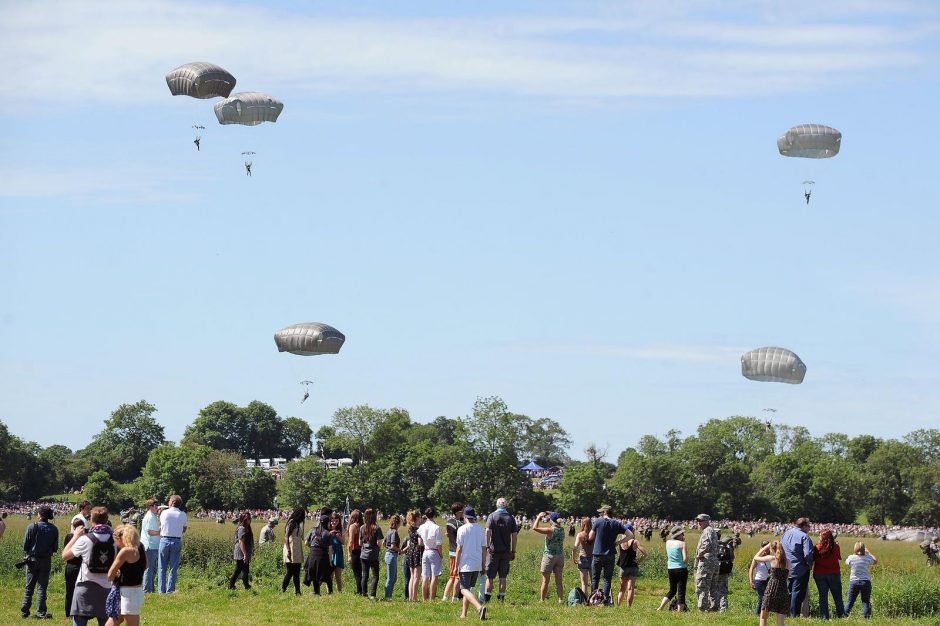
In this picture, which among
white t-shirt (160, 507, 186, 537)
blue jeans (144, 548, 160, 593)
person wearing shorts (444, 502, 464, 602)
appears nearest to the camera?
person wearing shorts (444, 502, 464, 602)

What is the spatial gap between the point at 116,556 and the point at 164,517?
7.60m

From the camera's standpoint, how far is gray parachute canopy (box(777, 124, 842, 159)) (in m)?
50.0

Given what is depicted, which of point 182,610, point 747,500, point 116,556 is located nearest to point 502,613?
point 182,610

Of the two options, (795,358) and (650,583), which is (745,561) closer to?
(650,583)

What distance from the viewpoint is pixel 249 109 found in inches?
1993

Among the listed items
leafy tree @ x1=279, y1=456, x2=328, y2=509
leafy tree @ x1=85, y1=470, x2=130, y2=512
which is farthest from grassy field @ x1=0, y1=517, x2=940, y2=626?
leafy tree @ x1=85, y1=470, x2=130, y2=512

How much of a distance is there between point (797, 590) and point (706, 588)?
2.19m

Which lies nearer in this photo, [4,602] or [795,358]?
[4,602]

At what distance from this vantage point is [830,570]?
22.3 m

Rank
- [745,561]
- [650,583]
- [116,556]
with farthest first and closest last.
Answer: [745,561] → [650,583] → [116,556]

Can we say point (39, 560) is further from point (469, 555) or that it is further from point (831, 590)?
point (831, 590)

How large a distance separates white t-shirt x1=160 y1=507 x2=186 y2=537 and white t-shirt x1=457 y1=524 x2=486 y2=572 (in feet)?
18.6

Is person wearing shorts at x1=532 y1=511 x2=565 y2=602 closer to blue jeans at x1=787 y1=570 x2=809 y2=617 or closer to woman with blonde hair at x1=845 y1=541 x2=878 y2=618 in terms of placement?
blue jeans at x1=787 y1=570 x2=809 y2=617

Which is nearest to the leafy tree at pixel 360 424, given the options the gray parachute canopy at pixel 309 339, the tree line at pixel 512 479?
the tree line at pixel 512 479
